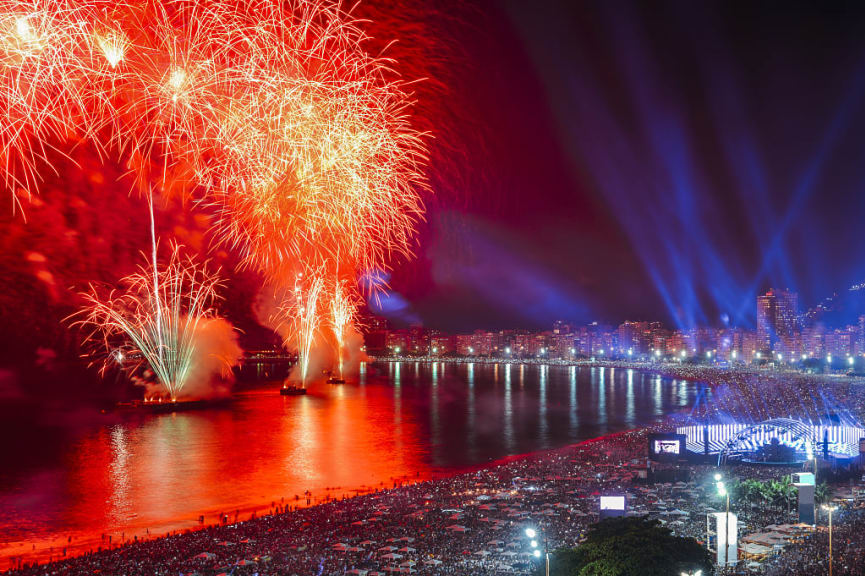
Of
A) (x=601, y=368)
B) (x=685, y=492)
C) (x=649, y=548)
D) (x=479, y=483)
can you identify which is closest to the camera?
(x=649, y=548)

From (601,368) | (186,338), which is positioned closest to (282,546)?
(186,338)

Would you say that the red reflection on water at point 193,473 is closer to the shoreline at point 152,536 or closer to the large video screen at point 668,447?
the shoreline at point 152,536

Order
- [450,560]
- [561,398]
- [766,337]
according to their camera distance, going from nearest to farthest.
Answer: [450,560]
[561,398]
[766,337]

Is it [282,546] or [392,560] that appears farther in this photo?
[282,546]

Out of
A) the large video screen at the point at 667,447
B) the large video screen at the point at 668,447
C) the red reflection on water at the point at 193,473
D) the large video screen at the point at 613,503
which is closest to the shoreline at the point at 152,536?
the red reflection on water at the point at 193,473

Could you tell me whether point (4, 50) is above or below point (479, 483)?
above

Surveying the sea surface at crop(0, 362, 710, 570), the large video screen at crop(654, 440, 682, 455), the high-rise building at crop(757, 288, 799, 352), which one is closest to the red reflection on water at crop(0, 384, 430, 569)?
the sea surface at crop(0, 362, 710, 570)

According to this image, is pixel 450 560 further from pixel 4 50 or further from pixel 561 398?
pixel 561 398
